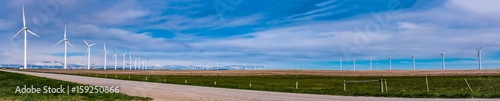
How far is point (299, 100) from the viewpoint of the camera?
25.0 meters

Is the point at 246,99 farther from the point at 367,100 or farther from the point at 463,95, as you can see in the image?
the point at 463,95

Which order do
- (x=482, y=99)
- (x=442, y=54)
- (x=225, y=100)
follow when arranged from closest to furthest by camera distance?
(x=482, y=99)
(x=225, y=100)
(x=442, y=54)

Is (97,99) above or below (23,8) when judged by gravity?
below

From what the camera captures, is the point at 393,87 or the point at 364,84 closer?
the point at 393,87

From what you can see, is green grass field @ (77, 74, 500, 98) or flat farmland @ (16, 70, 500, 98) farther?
flat farmland @ (16, 70, 500, 98)

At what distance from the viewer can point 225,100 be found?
2572cm

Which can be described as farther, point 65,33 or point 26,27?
point 65,33

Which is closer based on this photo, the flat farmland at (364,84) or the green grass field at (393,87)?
the green grass field at (393,87)

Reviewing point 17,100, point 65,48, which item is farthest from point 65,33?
point 17,100

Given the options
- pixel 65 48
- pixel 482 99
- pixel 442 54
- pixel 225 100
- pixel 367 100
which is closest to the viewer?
pixel 482 99

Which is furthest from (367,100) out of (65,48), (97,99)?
(65,48)

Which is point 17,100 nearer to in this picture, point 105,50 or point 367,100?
point 367,100

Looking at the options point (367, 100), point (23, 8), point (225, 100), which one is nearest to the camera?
point (367, 100)

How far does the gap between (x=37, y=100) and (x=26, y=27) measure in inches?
3577
